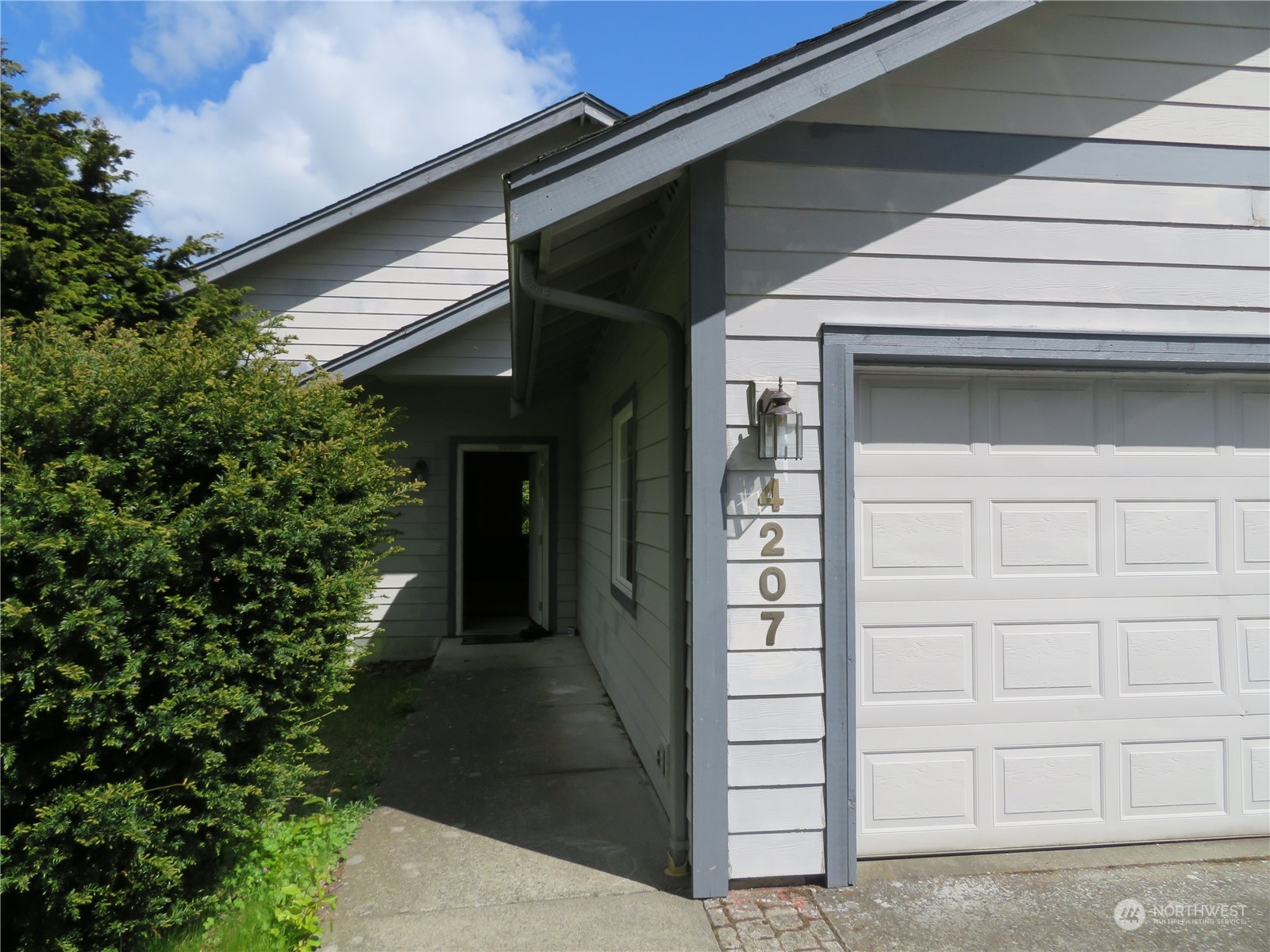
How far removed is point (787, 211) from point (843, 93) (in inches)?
20.8

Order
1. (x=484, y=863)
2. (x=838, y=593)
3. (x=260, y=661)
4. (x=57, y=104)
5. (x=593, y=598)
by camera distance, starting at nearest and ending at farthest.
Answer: (x=260, y=661) < (x=838, y=593) < (x=484, y=863) < (x=57, y=104) < (x=593, y=598)

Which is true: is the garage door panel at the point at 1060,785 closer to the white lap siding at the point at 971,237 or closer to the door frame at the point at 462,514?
the white lap siding at the point at 971,237

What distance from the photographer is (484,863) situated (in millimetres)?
3141

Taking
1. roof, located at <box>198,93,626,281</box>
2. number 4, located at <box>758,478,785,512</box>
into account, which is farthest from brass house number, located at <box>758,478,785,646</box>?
roof, located at <box>198,93,626,281</box>

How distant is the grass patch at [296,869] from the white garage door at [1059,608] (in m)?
2.30

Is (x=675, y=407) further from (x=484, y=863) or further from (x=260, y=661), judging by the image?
(x=484, y=863)

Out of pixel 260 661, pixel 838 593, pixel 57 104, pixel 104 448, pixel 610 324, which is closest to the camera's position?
pixel 104 448

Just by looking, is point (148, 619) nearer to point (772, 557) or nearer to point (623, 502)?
point (772, 557)

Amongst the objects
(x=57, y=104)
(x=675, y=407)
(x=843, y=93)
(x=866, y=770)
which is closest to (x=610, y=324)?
(x=675, y=407)

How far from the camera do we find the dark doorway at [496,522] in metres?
15.1

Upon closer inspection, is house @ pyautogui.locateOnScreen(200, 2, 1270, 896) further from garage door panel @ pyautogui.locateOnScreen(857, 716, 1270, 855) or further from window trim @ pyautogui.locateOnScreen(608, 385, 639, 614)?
window trim @ pyautogui.locateOnScreen(608, 385, 639, 614)

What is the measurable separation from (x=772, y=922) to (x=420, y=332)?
5.62 meters
